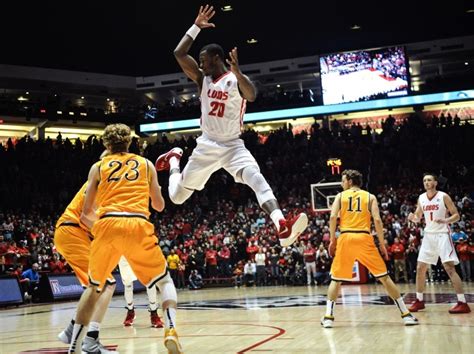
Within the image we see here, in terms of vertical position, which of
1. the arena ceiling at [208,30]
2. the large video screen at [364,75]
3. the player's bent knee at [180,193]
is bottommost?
the player's bent knee at [180,193]

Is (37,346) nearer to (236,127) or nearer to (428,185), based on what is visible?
(236,127)

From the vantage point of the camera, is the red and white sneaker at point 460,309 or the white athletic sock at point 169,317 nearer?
the white athletic sock at point 169,317

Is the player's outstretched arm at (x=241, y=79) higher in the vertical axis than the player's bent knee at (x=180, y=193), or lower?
higher

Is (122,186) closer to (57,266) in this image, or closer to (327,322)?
(327,322)

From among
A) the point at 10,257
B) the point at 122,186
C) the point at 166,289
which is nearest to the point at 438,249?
the point at 166,289

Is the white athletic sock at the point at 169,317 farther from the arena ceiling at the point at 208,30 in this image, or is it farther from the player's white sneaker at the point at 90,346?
the arena ceiling at the point at 208,30

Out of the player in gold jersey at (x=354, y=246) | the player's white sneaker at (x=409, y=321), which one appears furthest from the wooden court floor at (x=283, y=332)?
the player in gold jersey at (x=354, y=246)

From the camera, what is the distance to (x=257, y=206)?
26266mm

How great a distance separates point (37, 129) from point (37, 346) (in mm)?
31980

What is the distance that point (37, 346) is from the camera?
264 inches

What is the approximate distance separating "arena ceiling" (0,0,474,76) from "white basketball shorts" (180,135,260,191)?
57.4 feet

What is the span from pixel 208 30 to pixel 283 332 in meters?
21.1

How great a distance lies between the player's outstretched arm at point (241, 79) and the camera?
5664 millimetres

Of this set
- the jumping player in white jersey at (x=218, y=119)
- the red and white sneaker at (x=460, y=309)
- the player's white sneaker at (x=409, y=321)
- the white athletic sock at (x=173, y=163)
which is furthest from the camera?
the red and white sneaker at (x=460, y=309)
